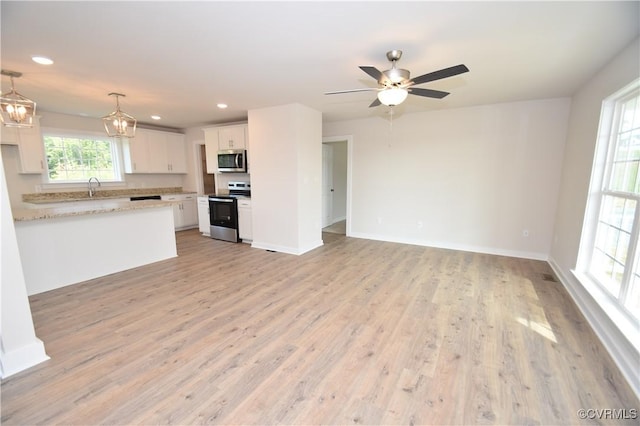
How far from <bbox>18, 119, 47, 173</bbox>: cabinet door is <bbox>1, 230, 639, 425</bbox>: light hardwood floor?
114 inches

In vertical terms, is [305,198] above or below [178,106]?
below

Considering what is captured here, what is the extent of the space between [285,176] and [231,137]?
176 centimetres

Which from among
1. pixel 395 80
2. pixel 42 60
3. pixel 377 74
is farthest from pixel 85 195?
pixel 395 80

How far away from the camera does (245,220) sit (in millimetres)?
5324

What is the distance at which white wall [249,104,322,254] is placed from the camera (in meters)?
4.50

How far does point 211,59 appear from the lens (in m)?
2.68

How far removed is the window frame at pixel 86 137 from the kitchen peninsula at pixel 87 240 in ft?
7.07

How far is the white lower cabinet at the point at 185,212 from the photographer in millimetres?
6325

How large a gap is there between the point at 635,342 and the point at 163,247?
17.6ft

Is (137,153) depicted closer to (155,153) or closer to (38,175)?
(155,153)

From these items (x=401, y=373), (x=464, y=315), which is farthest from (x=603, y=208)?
(x=401, y=373)

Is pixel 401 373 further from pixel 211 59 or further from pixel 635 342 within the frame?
pixel 211 59

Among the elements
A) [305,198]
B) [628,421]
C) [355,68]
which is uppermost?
[355,68]

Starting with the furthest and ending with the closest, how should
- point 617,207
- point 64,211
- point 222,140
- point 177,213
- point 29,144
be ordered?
point 177,213, point 222,140, point 29,144, point 64,211, point 617,207
